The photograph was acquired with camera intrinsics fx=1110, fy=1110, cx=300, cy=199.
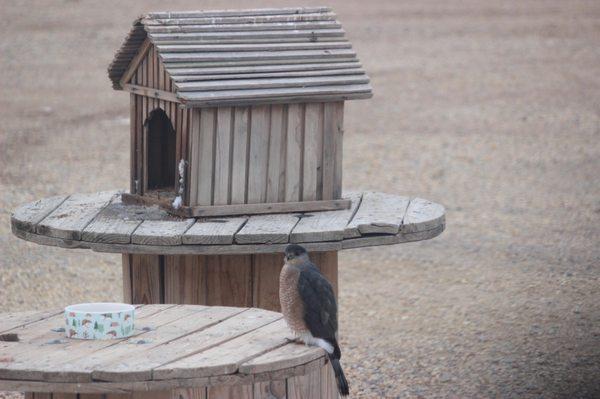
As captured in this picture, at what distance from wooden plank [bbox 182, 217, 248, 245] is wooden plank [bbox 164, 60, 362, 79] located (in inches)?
22.5

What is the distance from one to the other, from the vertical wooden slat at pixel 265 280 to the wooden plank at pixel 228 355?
1.03 metres

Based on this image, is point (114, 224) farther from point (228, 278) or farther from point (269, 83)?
point (269, 83)

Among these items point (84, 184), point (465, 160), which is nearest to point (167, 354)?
point (84, 184)

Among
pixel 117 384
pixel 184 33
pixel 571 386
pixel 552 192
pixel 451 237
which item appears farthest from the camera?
pixel 552 192

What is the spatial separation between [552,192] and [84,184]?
4.07 meters

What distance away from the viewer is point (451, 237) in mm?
8359

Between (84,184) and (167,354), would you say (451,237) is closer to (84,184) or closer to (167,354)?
(84,184)

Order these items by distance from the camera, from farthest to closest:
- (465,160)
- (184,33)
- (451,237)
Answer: (465,160)
(451,237)
(184,33)

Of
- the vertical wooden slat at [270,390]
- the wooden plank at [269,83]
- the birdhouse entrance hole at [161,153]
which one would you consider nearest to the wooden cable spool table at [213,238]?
the birdhouse entrance hole at [161,153]

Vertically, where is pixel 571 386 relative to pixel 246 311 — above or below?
below

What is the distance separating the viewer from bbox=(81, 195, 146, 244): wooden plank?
12.9 ft

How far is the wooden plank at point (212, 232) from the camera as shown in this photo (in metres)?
3.90

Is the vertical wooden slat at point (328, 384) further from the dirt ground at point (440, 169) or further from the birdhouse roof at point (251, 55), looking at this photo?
the dirt ground at point (440, 169)

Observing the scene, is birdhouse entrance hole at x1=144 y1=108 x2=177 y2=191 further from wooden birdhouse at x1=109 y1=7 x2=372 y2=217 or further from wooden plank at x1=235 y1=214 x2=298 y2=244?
wooden plank at x1=235 y1=214 x2=298 y2=244
